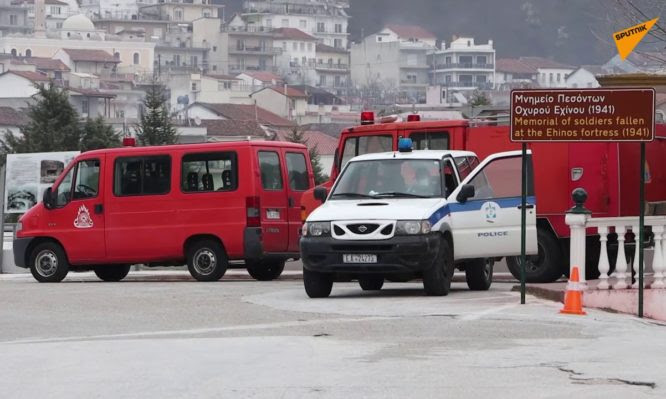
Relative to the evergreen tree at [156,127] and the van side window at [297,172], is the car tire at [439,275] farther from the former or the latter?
the evergreen tree at [156,127]

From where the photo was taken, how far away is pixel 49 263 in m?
27.0

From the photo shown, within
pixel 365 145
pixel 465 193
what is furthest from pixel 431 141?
pixel 465 193

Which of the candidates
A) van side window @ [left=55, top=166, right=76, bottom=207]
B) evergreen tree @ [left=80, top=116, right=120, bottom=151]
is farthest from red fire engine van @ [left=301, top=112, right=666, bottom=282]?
evergreen tree @ [left=80, top=116, right=120, bottom=151]

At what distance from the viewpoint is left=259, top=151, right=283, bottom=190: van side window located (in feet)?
85.0

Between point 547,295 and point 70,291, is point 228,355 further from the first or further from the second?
point 70,291

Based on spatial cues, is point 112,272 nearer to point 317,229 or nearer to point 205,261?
point 205,261

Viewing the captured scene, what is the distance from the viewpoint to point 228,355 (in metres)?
14.3

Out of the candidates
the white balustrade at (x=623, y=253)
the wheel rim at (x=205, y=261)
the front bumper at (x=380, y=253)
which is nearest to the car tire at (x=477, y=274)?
the white balustrade at (x=623, y=253)

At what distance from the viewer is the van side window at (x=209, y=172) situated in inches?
1016

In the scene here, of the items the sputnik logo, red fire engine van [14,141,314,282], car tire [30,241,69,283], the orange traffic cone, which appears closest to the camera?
the orange traffic cone

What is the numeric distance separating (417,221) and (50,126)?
6754 cm

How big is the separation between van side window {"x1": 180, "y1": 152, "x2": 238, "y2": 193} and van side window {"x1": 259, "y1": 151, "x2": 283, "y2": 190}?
415mm

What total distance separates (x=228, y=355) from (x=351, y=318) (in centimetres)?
358

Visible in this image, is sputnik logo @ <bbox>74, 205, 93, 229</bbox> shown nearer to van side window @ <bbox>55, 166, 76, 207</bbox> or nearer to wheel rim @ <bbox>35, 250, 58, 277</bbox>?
van side window @ <bbox>55, 166, 76, 207</bbox>
